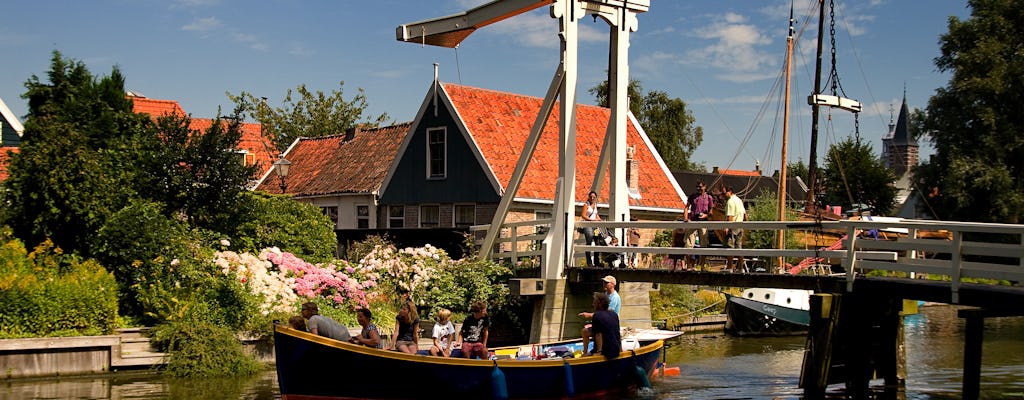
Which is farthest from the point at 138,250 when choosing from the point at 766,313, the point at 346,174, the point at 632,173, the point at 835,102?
the point at 835,102

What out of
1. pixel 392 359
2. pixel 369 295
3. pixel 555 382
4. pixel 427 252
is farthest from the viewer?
pixel 427 252

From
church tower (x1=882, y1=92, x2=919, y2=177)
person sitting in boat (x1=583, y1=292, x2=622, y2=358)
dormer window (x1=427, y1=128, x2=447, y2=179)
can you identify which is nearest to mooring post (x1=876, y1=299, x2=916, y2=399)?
person sitting in boat (x1=583, y1=292, x2=622, y2=358)

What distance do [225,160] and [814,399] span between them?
1249 centimetres

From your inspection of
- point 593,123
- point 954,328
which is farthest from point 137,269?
point 954,328

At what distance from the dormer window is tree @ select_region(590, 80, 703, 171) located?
2893 centimetres

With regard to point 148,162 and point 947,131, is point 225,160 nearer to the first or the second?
point 148,162

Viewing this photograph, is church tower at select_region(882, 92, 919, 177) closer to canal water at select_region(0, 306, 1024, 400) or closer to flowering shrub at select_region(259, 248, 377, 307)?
canal water at select_region(0, 306, 1024, 400)

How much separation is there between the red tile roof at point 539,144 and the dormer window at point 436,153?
1.25 m

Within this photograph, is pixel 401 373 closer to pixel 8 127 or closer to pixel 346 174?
pixel 346 174

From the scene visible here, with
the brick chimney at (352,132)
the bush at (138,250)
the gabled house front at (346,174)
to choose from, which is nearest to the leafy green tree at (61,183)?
the bush at (138,250)

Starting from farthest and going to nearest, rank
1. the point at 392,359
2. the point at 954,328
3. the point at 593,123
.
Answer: the point at 593,123 < the point at 954,328 < the point at 392,359

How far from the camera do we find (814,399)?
15195 mm

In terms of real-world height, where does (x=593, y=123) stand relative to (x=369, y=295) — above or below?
above

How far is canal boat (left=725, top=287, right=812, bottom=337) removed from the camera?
89.9 ft
